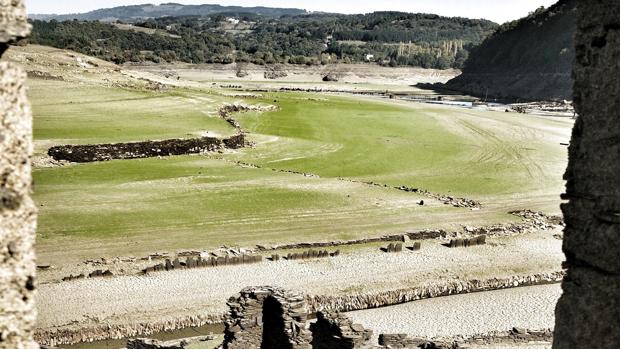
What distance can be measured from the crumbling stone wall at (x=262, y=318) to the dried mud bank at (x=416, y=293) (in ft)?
24.0

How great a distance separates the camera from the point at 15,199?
4.07 m

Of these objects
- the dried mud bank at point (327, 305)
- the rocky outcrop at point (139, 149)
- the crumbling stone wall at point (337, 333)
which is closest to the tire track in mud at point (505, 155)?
the rocky outcrop at point (139, 149)

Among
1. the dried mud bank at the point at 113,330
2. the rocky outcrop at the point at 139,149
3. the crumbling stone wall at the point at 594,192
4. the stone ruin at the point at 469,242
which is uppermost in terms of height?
the crumbling stone wall at the point at 594,192

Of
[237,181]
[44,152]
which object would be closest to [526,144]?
[237,181]

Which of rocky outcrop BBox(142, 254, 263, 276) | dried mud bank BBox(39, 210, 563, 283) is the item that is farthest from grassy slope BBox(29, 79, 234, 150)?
rocky outcrop BBox(142, 254, 263, 276)

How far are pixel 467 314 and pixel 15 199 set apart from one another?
1772 cm

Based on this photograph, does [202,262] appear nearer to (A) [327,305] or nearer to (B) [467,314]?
(A) [327,305]

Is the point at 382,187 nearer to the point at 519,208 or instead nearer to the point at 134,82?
the point at 519,208

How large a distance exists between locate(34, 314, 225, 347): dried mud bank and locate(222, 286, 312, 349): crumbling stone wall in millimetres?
6276

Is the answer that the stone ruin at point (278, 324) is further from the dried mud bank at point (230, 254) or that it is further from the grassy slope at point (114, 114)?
the grassy slope at point (114, 114)

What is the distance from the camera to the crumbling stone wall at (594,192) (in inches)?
231

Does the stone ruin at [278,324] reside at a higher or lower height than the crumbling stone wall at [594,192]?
lower

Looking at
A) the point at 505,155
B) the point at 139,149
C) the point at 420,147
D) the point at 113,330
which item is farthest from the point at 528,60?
the point at 113,330

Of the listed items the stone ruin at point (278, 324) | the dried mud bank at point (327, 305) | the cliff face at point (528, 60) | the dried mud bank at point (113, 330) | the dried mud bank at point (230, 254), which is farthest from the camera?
the cliff face at point (528, 60)
